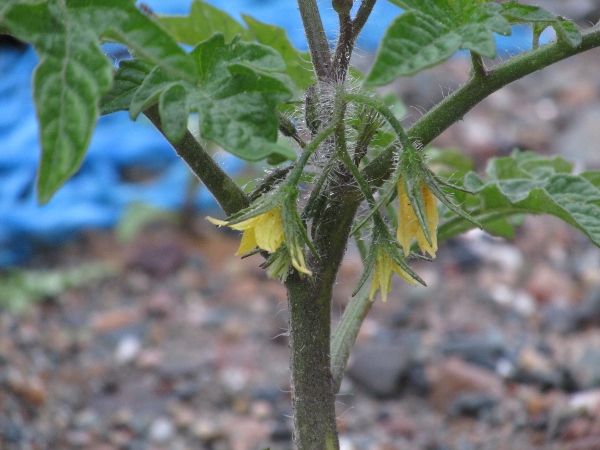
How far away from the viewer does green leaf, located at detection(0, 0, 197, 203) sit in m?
0.62

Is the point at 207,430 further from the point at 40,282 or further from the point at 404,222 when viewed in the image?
the point at 404,222

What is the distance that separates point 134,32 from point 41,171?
0.15m

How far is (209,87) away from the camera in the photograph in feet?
2.55

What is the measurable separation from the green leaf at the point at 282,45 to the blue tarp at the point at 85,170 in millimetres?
1920

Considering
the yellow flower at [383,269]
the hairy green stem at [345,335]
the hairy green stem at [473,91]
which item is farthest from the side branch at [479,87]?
the hairy green stem at [345,335]

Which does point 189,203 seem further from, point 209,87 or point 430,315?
point 209,87

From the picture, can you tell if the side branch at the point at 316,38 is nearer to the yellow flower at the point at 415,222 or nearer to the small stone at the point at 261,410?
the yellow flower at the point at 415,222

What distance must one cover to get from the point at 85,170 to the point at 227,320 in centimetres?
119

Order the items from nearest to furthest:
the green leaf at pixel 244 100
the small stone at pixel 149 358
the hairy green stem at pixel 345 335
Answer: the green leaf at pixel 244 100, the hairy green stem at pixel 345 335, the small stone at pixel 149 358

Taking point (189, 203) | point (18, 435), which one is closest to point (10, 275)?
point (189, 203)

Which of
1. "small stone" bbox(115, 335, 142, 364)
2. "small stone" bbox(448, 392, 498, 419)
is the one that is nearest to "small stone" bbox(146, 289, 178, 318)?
"small stone" bbox(115, 335, 142, 364)

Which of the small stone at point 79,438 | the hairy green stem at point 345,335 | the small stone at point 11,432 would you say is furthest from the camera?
the small stone at point 79,438

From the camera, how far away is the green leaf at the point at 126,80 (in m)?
0.82

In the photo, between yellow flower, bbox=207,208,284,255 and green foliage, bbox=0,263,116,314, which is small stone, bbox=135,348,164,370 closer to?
green foliage, bbox=0,263,116,314
